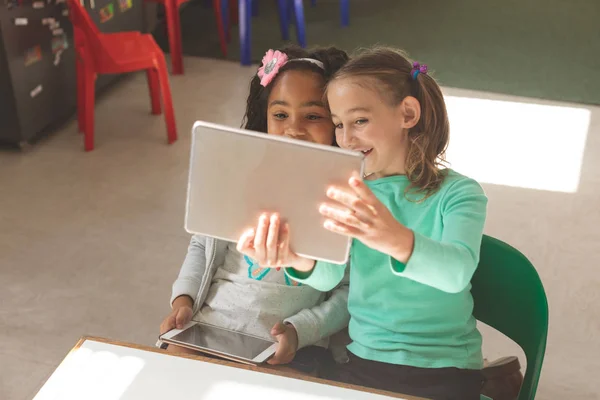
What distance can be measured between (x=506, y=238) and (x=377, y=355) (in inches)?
57.1

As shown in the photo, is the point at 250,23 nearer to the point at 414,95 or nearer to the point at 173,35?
the point at 173,35

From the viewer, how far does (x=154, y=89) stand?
3389 millimetres

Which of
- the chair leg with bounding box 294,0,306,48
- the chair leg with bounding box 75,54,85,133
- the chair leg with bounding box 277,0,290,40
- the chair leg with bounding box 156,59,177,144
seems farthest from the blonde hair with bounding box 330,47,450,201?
the chair leg with bounding box 277,0,290,40

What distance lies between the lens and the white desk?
0.95 m

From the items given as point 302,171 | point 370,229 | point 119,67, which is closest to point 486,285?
point 370,229

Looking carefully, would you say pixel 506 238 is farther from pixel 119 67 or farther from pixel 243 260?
pixel 119 67

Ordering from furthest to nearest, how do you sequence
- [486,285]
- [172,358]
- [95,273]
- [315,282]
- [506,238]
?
[506,238] → [95,273] → [486,285] → [315,282] → [172,358]

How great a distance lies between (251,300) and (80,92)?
205cm

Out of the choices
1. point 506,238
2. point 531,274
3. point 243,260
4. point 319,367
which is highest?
point 531,274

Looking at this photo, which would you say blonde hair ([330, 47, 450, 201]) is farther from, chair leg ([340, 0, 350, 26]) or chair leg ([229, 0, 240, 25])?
chair leg ([229, 0, 240, 25])

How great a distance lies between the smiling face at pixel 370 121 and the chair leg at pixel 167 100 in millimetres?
1896

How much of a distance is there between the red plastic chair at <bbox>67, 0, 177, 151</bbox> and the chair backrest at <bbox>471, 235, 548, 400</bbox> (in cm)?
206

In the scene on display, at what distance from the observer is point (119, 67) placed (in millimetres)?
3027

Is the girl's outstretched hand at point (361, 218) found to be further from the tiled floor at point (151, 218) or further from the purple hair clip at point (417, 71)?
the tiled floor at point (151, 218)
